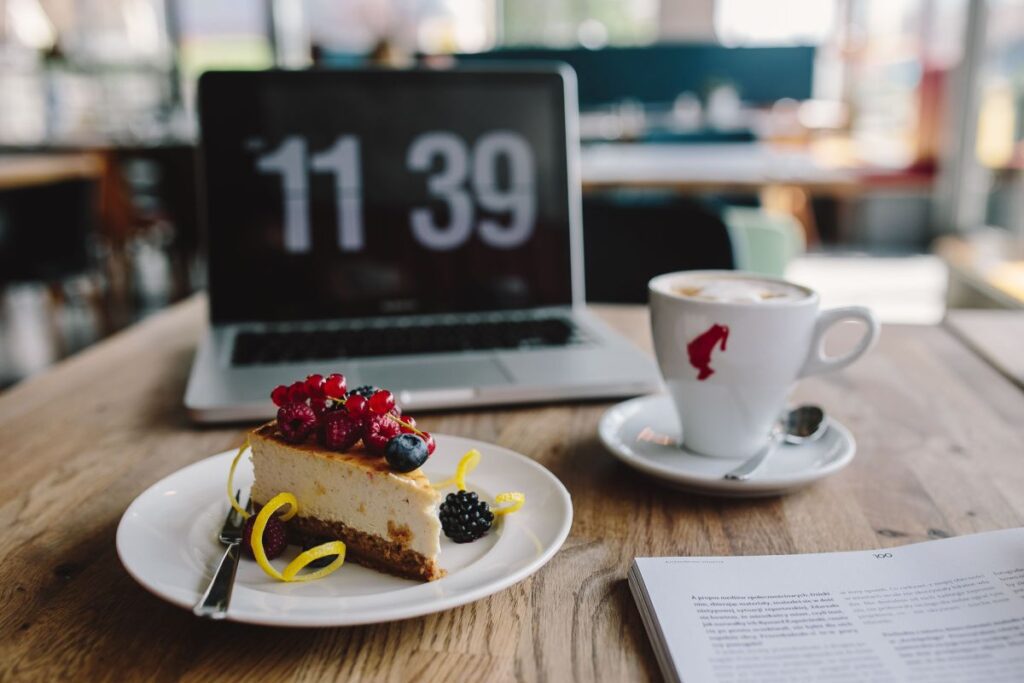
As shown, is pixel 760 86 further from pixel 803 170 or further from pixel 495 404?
pixel 495 404

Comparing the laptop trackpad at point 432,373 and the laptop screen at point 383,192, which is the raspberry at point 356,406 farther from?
the laptop screen at point 383,192

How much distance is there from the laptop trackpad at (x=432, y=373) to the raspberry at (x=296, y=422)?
0.24 metres

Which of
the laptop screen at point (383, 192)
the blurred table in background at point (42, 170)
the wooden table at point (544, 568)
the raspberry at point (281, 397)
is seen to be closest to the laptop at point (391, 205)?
the laptop screen at point (383, 192)

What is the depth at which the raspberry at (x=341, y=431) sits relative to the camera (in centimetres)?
58

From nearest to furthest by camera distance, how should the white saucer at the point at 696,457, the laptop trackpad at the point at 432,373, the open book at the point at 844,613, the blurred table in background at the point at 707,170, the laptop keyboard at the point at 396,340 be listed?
the open book at the point at 844,613 → the white saucer at the point at 696,457 → the laptop trackpad at the point at 432,373 → the laptop keyboard at the point at 396,340 → the blurred table in background at the point at 707,170

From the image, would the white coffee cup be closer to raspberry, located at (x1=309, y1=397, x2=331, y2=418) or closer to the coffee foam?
the coffee foam

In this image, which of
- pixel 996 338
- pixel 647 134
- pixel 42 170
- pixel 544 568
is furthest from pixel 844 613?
pixel 647 134

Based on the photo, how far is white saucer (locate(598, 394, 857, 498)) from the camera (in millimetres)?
639

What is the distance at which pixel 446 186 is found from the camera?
1188mm

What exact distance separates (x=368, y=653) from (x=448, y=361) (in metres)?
0.48

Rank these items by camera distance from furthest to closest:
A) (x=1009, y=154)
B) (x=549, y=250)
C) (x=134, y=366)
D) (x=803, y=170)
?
(x=1009, y=154) < (x=803, y=170) < (x=549, y=250) < (x=134, y=366)

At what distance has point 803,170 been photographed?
3.53 m

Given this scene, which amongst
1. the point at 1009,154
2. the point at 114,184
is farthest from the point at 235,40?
the point at 1009,154

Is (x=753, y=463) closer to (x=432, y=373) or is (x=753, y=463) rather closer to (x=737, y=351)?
(x=737, y=351)
